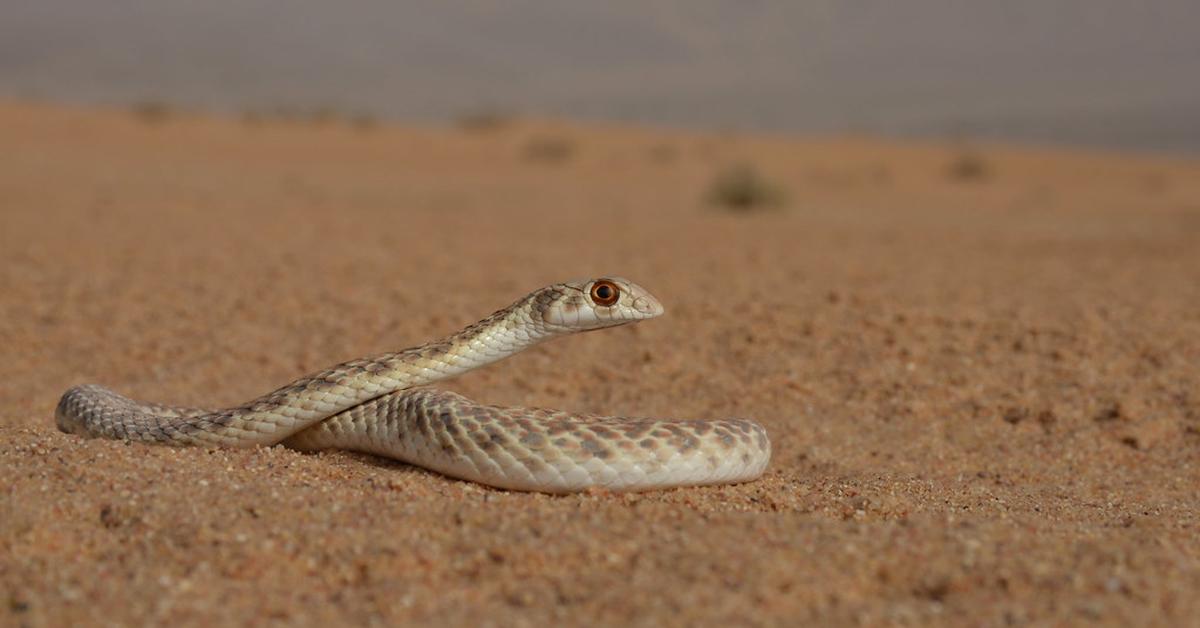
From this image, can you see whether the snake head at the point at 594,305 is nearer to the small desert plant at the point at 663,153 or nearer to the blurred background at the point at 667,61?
the small desert plant at the point at 663,153

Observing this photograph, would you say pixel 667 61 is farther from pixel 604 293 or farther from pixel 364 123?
pixel 604 293

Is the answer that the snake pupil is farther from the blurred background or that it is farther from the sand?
the blurred background

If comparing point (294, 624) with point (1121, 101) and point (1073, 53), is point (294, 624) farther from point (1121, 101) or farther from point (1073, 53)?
point (1073, 53)

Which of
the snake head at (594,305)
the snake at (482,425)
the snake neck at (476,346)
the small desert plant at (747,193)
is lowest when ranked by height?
the small desert plant at (747,193)

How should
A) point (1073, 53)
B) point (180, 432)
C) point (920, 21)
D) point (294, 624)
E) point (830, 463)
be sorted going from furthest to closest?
1. point (920, 21)
2. point (1073, 53)
3. point (830, 463)
4. point (180, 432)
5. point (294, 624)

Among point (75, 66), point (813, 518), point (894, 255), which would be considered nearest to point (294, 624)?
point (813, 518)

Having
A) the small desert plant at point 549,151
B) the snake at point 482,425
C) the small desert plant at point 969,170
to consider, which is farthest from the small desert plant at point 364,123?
the snake at point 482,425

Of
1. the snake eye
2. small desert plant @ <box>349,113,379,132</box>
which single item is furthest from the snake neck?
small desert plant @ <box>349,113,379,132</box>
